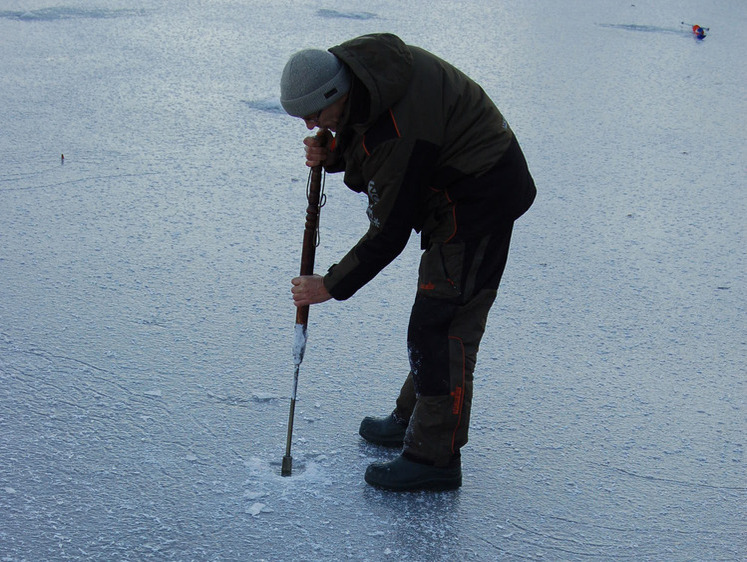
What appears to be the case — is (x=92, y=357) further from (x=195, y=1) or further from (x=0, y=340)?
(x=195, y=1)

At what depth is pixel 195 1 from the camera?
9.55 meters

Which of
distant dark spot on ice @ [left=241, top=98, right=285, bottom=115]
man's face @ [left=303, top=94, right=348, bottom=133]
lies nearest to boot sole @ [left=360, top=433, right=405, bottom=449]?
man's face @ [left=303, top=94, right=348, bottom=133]

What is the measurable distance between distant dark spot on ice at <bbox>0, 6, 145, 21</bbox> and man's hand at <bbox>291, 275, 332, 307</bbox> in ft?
21.7

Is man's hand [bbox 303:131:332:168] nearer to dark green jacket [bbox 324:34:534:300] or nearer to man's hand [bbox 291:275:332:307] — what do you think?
dark green jacket [bbox 324:34:534:300]

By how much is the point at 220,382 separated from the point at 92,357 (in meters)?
0.50

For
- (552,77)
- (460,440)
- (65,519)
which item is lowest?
(65,519)

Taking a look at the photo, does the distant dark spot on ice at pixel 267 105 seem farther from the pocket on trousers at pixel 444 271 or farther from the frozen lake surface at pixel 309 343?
the pocket on trousers at pixel 444 271

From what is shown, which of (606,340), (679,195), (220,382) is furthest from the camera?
(679,195)

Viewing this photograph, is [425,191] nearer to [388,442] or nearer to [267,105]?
[388,442]

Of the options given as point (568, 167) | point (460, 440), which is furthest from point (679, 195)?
point (460, 440)

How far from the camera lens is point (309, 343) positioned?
11.8 feet

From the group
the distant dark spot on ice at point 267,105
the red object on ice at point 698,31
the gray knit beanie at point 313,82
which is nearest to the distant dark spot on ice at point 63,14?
the distant dark spot on ice at point 267,105

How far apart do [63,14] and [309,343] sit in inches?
244

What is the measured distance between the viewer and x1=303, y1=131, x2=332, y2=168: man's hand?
2707mm
